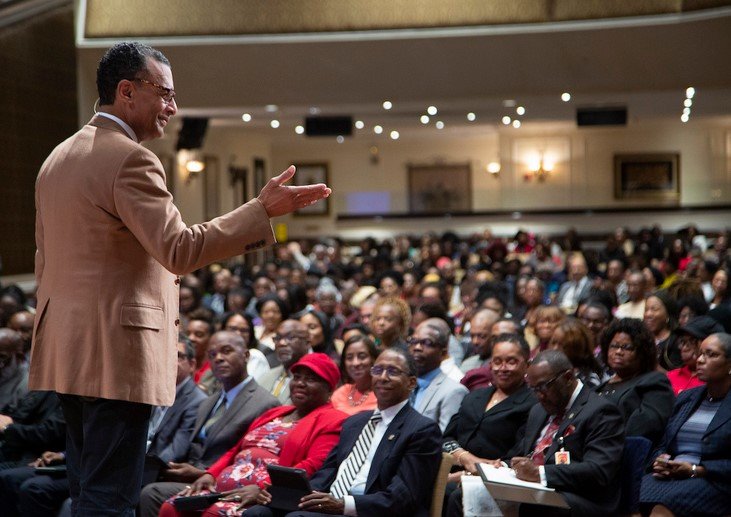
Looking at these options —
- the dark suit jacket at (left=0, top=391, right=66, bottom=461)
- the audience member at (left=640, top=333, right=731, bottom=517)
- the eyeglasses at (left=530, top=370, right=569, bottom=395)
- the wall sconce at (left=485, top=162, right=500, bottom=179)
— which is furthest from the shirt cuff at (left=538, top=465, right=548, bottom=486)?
the wall sconce at (left=485, top=162, right=500, bottom=179)

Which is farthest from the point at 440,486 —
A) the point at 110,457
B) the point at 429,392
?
the point at 110,457

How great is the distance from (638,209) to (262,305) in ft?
51.5

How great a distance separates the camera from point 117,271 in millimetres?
2461

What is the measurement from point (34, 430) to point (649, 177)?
2013 cm

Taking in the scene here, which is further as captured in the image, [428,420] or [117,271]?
[428,420]

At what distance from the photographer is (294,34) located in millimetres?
13891

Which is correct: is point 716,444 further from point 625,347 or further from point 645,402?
point 625,347

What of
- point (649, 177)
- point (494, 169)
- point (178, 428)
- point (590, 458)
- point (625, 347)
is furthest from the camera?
point (494, 169)

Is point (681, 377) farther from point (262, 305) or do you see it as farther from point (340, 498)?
point (262, 305)

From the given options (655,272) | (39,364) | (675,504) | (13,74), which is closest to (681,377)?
(675,504)

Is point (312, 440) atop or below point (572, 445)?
below

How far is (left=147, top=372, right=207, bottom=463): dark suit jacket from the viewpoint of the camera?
5.68m

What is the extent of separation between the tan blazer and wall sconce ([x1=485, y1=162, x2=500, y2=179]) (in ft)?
74.3

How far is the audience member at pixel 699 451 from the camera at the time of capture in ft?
15.3
